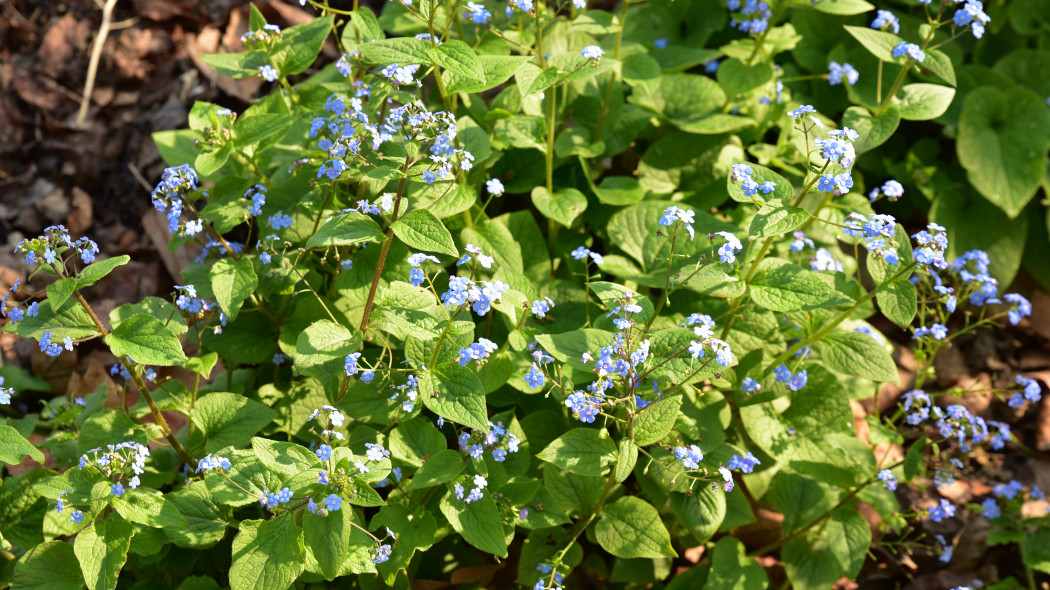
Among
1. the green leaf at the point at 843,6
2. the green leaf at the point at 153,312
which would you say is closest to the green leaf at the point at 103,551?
the green leaf at the point at 153,312

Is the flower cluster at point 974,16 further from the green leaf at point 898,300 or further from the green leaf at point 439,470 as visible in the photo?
the green leaf at point 439,470

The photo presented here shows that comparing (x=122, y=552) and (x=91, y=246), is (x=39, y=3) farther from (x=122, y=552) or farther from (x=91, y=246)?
(x=122, y=552)

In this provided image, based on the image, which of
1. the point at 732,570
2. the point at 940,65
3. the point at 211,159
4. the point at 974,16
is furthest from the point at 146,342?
the point at 974,16

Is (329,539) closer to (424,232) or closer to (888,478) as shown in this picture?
(424,232)

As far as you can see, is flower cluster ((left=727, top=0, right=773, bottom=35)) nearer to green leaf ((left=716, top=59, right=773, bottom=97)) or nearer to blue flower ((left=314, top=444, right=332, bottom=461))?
green leaf ((left=716, top=59, right=773, bottom=97))

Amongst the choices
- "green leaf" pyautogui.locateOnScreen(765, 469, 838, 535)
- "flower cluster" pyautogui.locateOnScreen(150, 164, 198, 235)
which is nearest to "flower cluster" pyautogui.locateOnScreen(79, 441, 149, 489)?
"flower cluster" pyautogui.locateOnScreen(150, 164, 198, 235)

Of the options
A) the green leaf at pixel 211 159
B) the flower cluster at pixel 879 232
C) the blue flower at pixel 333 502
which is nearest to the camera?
the blue flower at pixel 333 502
